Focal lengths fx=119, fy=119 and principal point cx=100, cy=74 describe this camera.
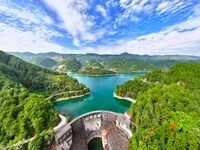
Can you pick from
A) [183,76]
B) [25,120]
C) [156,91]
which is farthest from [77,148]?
[183,76]

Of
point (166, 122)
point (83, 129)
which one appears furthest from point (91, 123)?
point (166, 122)

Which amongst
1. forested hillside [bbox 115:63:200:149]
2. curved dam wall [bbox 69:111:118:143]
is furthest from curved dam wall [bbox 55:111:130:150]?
forested hillside [bbox 115:63:200:149]

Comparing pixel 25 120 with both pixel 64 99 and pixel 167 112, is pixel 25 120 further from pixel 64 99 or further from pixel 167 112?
pixel 64 99

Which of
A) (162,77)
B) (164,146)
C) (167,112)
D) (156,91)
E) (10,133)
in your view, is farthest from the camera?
(162,77)

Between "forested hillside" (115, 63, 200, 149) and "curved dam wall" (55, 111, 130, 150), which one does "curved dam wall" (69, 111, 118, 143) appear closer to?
"curved dam wall" (55, 111, 130, 150)

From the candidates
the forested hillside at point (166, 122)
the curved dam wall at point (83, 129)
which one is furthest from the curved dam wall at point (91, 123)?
the forested hillside at point (166, 122)

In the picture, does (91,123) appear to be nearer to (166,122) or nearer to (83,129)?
(83,129)

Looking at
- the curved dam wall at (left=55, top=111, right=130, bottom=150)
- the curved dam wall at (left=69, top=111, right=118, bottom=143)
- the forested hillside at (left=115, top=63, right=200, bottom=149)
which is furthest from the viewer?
the curved dam wall at (left=69, top=111, right=118, bottom=143)

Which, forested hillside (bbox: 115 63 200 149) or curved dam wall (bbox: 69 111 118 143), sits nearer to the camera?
forested hillside (bbox: 115 63 200 149)

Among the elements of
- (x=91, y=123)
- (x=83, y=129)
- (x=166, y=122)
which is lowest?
(x=83, y=129)

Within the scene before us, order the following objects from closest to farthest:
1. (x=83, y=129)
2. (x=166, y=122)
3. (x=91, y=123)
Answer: (x=166, y=122) < (x=83, y=129) < (x=91, y=123)

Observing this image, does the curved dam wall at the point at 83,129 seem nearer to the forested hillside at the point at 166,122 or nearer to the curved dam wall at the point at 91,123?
the curved dam wall at the point at 91,123
